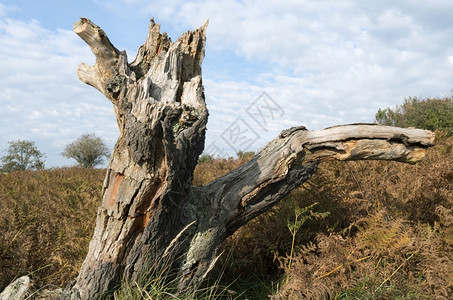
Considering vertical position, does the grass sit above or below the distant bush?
below

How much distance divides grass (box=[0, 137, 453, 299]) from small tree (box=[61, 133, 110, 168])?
24.0 meters

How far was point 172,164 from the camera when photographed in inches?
132

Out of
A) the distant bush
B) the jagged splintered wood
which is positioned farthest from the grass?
the distant bush

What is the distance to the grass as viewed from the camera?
3881 millimetres

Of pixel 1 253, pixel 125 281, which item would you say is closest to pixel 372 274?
pixel 125 281

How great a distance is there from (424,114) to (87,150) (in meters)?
22.2

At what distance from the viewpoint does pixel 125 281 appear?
365 centimetres

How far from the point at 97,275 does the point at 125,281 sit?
262 millimetres

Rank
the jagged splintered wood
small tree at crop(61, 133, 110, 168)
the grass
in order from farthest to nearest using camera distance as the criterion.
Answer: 1. small tree at crop(61, 133, 110, 168)
2. the grass
3. the jagged splintered wood

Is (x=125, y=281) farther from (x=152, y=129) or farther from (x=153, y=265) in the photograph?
(x=152, y=129)

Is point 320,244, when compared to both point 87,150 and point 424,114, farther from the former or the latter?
point 87,150

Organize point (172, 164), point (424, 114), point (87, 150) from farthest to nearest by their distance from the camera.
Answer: point (87, 150), point (424, 114), point (172, 164)

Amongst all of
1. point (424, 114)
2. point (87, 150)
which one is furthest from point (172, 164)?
point (87, 150)

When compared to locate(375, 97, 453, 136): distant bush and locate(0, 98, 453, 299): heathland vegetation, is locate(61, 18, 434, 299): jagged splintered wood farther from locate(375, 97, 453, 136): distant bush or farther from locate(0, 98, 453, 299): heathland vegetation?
locate(375, 97, 453, 136): distant bush
